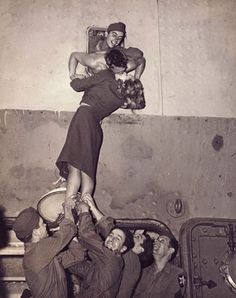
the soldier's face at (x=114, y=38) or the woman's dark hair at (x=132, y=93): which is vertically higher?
the soldier's face at (x=114, y=38)

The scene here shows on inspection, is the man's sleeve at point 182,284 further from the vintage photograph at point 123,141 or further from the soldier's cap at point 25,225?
the soldier's cap at point 25,225

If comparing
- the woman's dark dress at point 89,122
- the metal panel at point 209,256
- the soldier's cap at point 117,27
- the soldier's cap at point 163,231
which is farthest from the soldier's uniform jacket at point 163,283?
the soldier's cap at point 117,27

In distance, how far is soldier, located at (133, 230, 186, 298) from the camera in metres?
4.09

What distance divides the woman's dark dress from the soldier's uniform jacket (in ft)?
4.27

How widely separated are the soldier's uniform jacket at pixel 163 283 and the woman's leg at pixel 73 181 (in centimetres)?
118

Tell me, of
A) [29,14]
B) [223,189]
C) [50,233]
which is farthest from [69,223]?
[29,14]

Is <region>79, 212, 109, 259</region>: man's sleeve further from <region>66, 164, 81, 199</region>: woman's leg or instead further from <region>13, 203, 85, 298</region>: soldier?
<region>66, 164, 81, 199</region>: woman's leg

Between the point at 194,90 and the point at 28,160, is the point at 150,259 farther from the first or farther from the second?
the point at 194,90

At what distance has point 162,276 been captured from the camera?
164 inches

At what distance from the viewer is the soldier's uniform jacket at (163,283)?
408 centimetres

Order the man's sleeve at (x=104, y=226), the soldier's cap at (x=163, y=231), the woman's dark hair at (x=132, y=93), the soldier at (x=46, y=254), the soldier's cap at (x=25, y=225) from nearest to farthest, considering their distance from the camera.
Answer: the soldier at (x=46, y=254), the soldier's cap at (x=25, y=225), the man's sleeve at (x=104, y=226), the soldier's cap at (x=163, y=231), the woman's dark hair at (x=132, y=93)

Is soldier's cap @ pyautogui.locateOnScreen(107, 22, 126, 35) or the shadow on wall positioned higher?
soldier's cap @ pyautogui.locateOnScreen(107, 22, 126, 35)

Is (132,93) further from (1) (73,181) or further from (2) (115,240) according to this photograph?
(2) (115,240)

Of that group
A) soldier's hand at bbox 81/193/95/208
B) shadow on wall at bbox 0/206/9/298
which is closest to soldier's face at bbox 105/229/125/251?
soldier's hand at bbox 81/193/95/208
